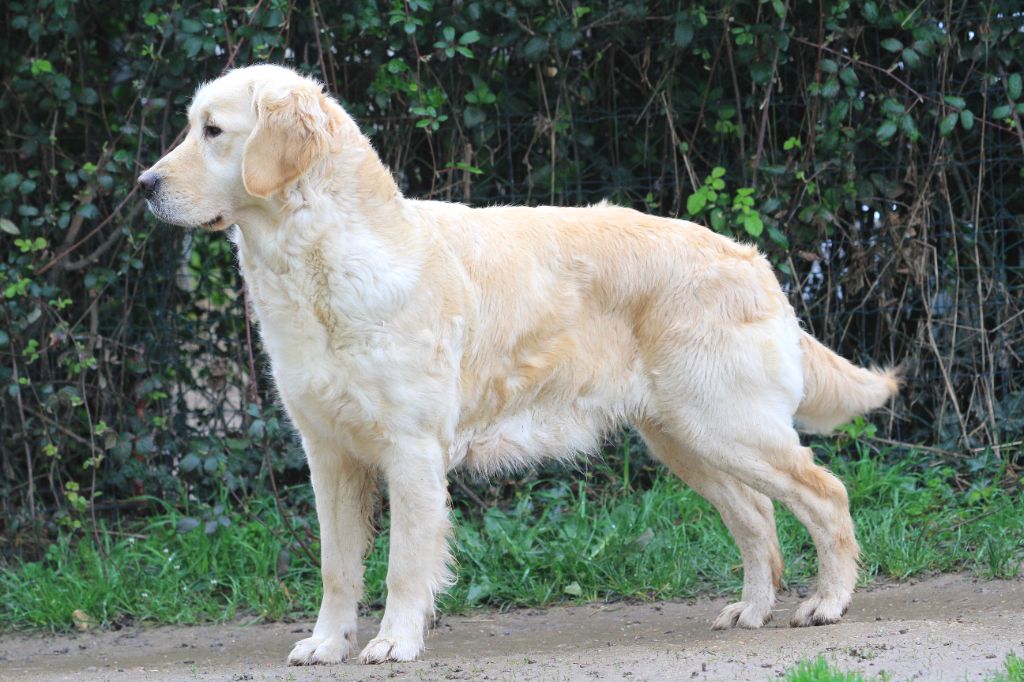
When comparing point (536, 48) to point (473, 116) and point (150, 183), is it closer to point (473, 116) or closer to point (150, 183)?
point (473, 116)

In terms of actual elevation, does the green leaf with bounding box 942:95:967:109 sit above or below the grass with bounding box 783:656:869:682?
above

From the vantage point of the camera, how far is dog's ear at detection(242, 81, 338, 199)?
386 cm

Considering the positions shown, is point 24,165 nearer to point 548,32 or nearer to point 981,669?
point 548,32

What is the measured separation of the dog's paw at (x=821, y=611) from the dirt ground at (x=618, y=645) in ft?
0.18

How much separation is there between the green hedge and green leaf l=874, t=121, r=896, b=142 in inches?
0.9

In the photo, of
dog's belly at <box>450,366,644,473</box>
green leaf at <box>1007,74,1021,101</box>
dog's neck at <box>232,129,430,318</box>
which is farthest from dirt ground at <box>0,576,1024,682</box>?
green leaf at <box>1007,74,1021,101</box>

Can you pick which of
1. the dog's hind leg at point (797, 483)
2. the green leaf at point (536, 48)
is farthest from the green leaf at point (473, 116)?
the dog's hind leg at point (797, 483)

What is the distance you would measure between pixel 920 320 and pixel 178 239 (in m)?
3.62

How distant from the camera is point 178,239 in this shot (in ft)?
20.0

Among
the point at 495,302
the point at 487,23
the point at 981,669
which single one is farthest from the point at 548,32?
the point at 981,669

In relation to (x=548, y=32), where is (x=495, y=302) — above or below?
below

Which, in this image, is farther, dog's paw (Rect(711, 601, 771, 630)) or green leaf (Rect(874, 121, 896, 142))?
green leaf (Rect(874, 121, 896, 142))

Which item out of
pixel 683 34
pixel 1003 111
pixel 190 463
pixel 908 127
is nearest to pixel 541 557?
pixel 190 463

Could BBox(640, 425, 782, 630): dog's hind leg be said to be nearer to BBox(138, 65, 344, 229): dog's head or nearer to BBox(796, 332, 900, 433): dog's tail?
BBox(796, 332, 900, 433): dog's tail
